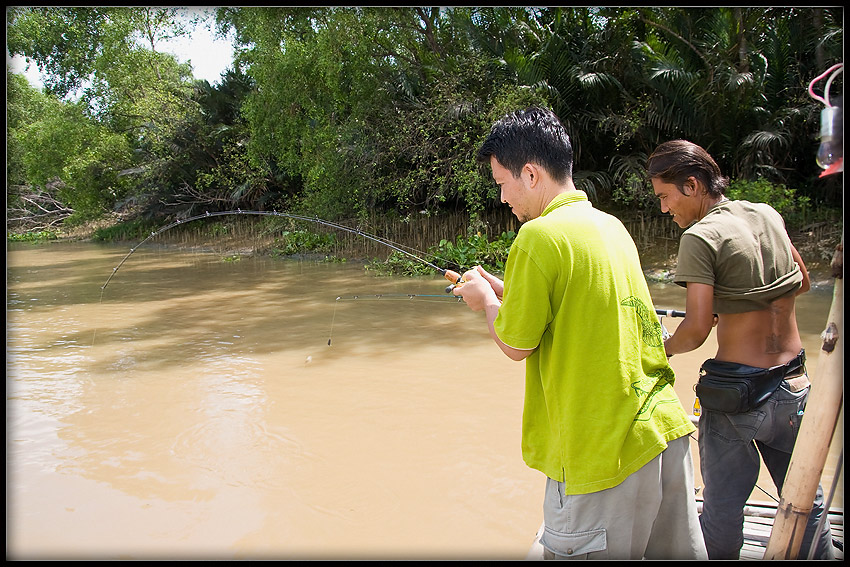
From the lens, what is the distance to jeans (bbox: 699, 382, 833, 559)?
2.19 metres

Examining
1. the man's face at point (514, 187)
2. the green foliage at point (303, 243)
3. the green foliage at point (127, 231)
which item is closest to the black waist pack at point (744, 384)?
the man's face at point (514, 187)

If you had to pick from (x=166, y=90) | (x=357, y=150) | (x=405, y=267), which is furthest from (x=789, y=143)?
(x=166, y=90)

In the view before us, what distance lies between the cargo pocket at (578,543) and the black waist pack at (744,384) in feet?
2.66

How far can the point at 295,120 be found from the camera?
13.8 metres

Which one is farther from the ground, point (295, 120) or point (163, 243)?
point (295, 120)

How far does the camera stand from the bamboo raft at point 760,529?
2.39m

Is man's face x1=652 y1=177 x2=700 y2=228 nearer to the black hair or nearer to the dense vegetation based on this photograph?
the black hair

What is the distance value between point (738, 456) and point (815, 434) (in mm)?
499

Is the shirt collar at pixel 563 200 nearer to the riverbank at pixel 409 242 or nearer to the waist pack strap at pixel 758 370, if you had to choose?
the waist pack strap at pixel 758 370

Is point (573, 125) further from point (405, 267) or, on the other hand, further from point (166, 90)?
point (166, 90)

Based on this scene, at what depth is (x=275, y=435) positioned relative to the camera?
4.94 meters

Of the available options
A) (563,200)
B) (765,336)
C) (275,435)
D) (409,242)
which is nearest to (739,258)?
(765,336)

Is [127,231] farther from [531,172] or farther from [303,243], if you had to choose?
[531,172]

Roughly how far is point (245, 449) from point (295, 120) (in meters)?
10.1
